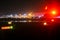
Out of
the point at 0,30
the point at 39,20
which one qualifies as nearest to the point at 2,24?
the point at 0,30

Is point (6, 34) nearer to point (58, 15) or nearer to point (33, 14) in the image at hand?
point (33, 14)

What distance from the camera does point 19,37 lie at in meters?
4.84

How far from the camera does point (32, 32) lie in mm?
4844

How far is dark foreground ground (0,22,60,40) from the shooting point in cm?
480

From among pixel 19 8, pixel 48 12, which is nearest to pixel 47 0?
pixel 48 12

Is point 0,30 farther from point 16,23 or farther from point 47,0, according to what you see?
point 47,0

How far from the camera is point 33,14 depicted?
4.69m

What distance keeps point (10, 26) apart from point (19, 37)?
0.28 m

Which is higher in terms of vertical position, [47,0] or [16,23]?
[47,0]

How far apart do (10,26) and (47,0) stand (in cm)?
87

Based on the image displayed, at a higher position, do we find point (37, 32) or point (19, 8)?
point (19, 8)

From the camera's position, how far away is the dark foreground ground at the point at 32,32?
4.80 metres

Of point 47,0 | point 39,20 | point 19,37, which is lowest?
point 19,37

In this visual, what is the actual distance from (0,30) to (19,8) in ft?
1.82
